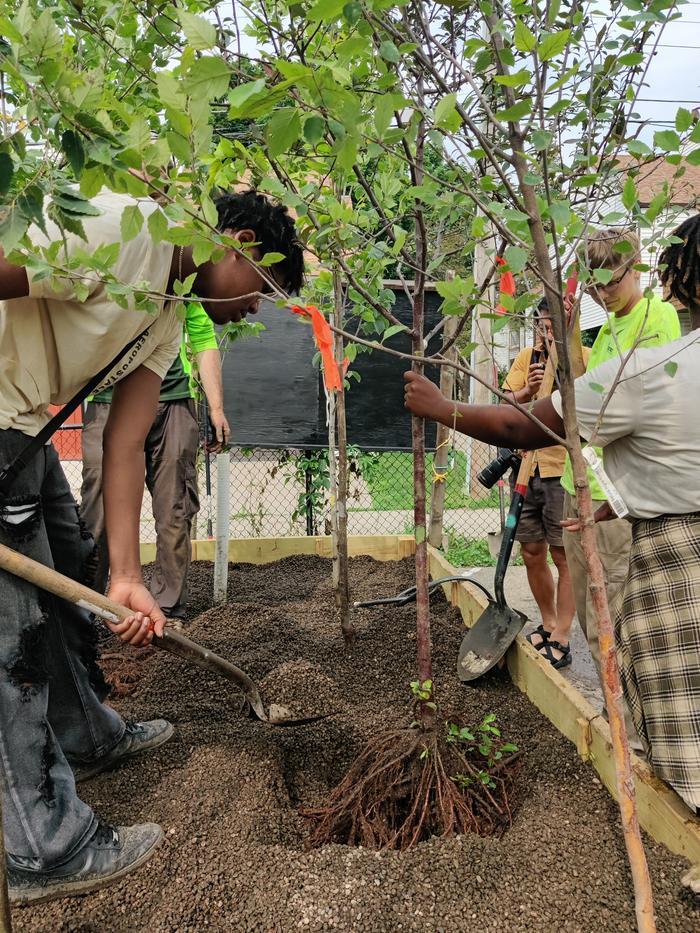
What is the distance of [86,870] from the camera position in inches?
70.4

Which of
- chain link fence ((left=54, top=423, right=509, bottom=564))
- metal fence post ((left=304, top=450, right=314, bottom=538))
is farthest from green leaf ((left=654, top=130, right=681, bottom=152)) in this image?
metal fence post ((left=304, top=450, right=314, bottom=538))

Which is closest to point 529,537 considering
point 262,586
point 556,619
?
point 556,619

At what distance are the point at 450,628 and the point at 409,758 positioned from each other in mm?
1414

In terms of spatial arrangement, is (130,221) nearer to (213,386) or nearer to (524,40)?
(524,40)

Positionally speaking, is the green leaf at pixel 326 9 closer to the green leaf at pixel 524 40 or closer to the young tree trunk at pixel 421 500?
the green leaf at pixel 524 40

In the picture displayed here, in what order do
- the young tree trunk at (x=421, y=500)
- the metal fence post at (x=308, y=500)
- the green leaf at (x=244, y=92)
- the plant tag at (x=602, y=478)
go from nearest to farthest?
the green leaf at (x=244, y=92) → the plant tag at (x=602, y=478) → the young tree trunk at (x=421, y=500) → the metal fence post at (x=308, y=500)

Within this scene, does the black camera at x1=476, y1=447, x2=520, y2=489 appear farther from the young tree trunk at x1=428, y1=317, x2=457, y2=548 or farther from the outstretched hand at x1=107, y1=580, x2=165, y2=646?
A: the outstretched hand at x1=107, y1=580, x2=165, y2=646

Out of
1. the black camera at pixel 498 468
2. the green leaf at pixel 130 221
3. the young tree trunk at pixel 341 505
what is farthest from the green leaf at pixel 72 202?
the black camera at pixel 498 468

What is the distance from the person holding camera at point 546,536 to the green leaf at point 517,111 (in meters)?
2.65

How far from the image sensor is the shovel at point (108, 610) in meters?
1.68

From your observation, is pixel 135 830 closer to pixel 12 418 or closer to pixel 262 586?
pixel 12 418

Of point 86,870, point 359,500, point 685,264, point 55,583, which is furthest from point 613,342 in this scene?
point 359,500

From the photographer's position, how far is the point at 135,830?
1.92 meters

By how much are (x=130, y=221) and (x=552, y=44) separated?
2.66 ft
